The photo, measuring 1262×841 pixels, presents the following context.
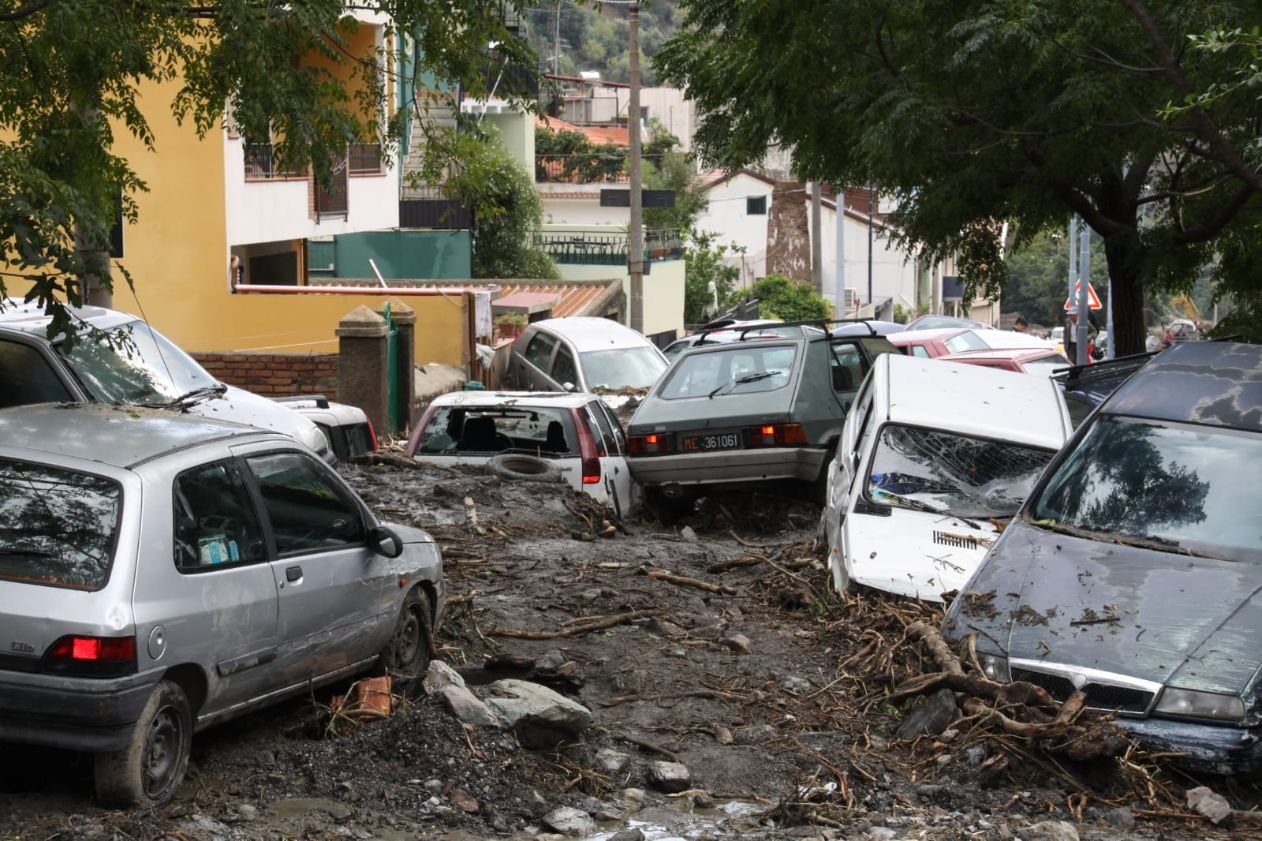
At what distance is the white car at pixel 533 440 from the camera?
1337 centimetres

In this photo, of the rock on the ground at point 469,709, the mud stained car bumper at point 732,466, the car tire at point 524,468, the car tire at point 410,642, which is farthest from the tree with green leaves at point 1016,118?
the rock on the ground at point 469,709

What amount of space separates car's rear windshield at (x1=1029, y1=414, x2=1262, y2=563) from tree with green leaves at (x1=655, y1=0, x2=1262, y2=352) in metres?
4.01

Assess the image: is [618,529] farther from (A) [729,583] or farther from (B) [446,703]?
(B) [446,703]

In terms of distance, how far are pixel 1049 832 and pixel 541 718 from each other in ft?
7.08

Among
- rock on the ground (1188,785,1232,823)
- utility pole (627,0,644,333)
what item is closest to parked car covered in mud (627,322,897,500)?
rock on the ground (1188,785,1232,823)

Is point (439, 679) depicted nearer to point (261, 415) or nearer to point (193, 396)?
point (193, 396)

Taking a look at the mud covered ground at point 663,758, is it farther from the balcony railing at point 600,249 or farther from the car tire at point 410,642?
the balcony railing at point 600,249

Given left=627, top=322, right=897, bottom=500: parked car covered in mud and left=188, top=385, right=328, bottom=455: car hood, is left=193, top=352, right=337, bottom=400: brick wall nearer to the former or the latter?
left=627, top=322, right=897, bottom=500: parked car covered in mud

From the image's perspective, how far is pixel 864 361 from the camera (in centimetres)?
1470

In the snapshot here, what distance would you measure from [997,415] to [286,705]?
5278 mm

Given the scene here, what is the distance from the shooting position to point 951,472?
9.88 m

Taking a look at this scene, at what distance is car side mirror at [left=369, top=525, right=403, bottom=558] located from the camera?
7332mm

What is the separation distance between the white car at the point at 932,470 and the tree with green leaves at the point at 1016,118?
2.68 m

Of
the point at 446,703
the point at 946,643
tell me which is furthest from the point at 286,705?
the point at 946,643
